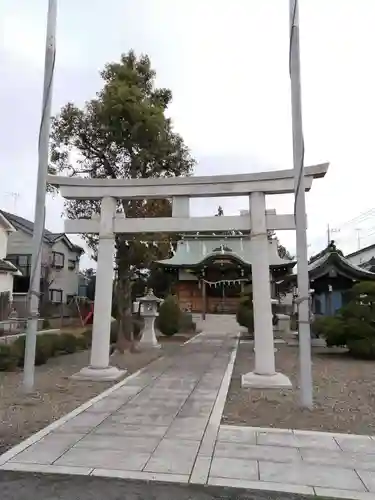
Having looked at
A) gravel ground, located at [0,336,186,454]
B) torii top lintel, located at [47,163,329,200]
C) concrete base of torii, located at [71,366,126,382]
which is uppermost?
torii top lintel, located at [47,163,329,200]

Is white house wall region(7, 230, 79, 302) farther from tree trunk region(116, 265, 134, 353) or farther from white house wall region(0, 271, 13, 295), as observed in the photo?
tree trunk region(116, 265, 134, 353)

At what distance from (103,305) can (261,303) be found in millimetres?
3197

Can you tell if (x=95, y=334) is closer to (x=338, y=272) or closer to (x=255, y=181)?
(x=255, y=181)

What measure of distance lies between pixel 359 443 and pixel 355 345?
8.55 metres

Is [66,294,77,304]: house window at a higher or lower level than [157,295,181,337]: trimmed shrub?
higher

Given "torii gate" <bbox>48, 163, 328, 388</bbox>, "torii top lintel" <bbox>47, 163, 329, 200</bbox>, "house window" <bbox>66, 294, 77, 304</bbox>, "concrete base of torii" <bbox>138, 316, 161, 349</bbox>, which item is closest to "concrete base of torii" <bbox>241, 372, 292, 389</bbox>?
Answer: "torii gate" <bbox>48, 163, 328, 388</bbox>

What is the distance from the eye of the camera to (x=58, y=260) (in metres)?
32.6

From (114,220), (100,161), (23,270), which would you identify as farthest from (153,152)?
(23,270)

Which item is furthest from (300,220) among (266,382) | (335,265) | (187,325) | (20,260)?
(20,260)

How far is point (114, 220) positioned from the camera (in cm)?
952

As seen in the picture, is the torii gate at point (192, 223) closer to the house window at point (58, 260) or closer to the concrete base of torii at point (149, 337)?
the concrete base of torii at point (149, 337)

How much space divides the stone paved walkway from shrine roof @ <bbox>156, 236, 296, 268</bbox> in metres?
12.5

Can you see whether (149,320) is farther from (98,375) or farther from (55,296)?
(55,296)

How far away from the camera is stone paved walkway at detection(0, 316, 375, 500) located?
389 centimetres
